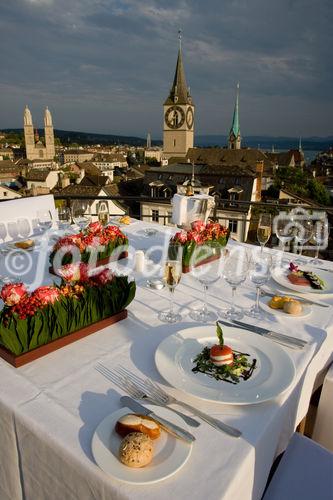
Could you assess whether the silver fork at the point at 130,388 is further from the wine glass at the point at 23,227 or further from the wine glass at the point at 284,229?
the wine glass at the point at 23,227

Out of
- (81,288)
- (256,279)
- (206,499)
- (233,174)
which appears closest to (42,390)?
(81,288)

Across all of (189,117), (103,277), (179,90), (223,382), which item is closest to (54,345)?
(103,277)

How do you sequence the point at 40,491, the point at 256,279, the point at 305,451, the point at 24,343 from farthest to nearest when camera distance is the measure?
the point at 256,279 < the point at 305,451 < the point at 24,343 < the point at 40,491

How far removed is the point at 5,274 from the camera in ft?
5.86

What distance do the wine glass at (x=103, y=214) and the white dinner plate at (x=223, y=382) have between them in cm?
146

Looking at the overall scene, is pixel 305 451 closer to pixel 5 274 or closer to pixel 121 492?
pixel 121 492

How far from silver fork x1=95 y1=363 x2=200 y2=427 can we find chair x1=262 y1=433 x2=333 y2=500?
20.2 inches

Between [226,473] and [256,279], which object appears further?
[256,279]

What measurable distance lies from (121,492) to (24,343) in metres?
0.55

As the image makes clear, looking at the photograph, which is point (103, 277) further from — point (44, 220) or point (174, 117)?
point (174, 117)

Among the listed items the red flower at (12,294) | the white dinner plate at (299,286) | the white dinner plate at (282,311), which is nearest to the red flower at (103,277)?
the red flower at (12,294)

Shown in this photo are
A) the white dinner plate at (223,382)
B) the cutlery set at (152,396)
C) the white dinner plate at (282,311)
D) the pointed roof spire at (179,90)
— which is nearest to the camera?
the cutlery set at (152,396)

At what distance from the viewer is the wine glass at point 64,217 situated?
8.64ft

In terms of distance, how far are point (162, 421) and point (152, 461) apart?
0.30 ft
